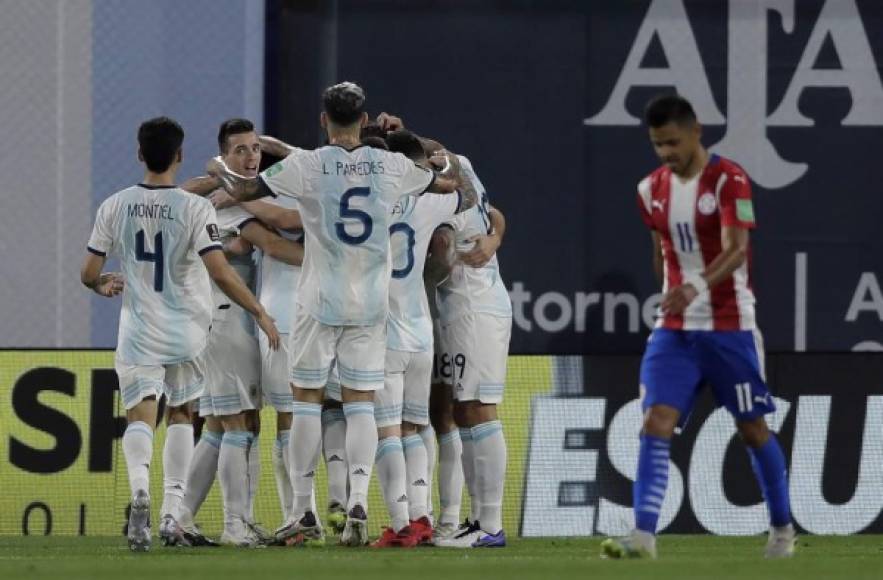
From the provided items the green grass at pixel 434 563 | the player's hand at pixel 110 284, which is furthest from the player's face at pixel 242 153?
the green grass at pixel 434 563

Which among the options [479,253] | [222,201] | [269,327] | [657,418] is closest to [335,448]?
[269,327]

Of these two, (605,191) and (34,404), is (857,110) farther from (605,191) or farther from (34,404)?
(34,404)

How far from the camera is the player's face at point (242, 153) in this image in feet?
31.7

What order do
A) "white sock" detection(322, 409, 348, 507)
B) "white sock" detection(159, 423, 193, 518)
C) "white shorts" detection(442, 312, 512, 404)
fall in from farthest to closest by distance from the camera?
"white sock" detection(322, 409, 348, 507) → "white shorts" detection(442, 312, 512, 404) → "white sock" detection(159, 423, 193, 518)

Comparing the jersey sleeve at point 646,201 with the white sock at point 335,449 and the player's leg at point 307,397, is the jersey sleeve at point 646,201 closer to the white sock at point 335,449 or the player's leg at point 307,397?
the player's leg at point 307,397

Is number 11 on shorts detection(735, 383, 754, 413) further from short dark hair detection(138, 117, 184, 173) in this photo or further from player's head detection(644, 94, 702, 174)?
short dark hair detection(138, 117, 184, 173)

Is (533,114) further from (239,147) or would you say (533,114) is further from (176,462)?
(176,462)

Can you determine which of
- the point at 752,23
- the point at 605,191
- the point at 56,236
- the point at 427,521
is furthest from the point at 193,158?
the point at 427,521

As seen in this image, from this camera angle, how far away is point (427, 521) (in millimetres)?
9508

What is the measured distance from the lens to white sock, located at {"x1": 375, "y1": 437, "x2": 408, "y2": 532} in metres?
9.22

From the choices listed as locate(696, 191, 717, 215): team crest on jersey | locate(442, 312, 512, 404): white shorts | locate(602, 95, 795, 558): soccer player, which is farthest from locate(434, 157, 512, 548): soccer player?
locate(696, 191, 717, 215): team crest on jersey

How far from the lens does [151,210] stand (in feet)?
28.7

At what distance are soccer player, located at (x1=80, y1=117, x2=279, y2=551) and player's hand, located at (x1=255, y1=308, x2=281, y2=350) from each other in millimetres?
109

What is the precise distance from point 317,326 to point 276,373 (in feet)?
2.03
